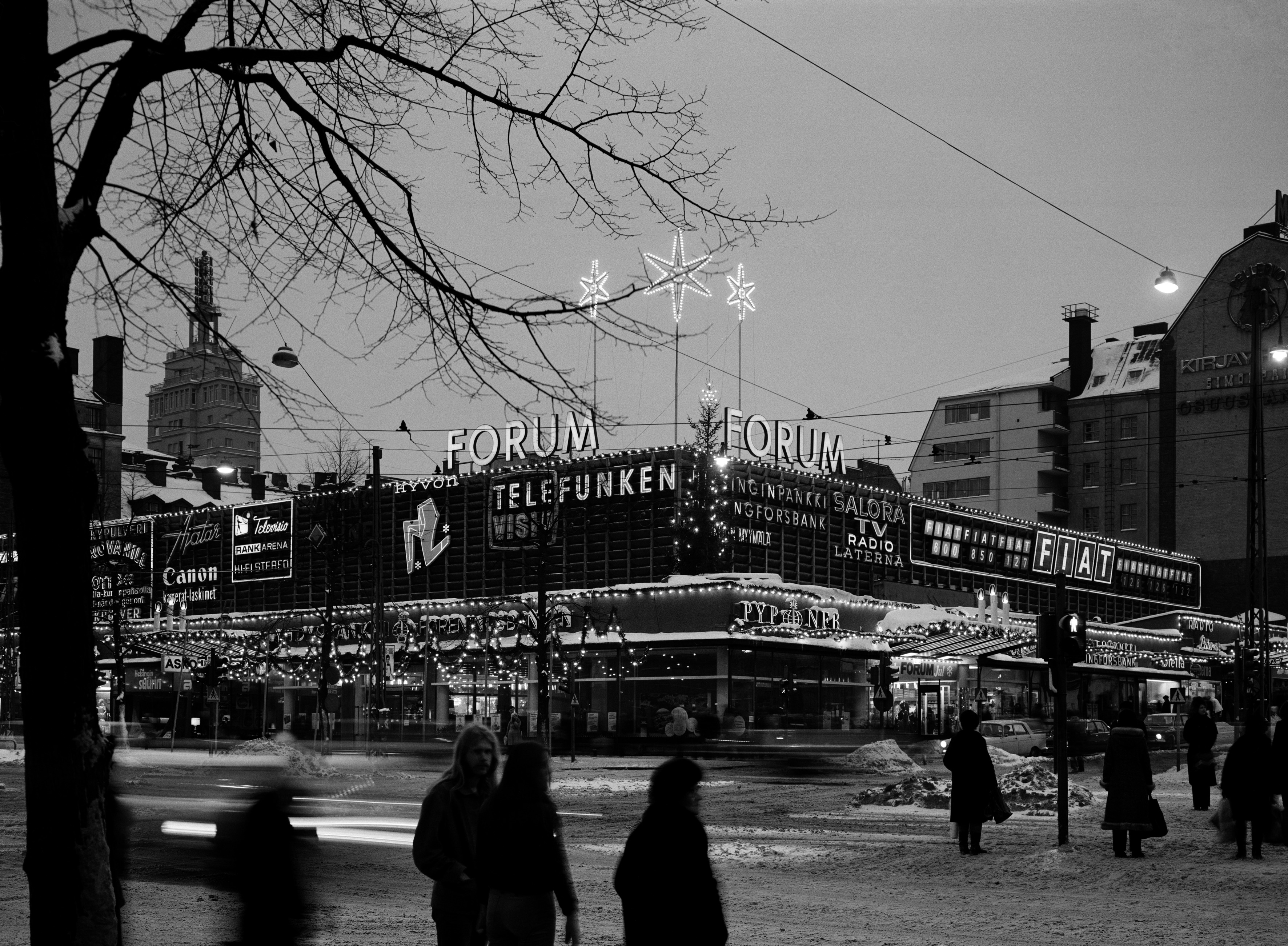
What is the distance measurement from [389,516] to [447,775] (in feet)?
181

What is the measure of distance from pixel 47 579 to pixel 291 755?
27072 mm

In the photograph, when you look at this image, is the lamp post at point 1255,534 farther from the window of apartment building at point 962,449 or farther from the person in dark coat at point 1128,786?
the window of apartment building at point 962,449

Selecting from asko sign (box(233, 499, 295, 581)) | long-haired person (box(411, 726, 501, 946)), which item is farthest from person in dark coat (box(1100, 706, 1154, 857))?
asko sign (box(233, 499, 295, 581))

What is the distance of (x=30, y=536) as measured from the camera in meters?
7.14

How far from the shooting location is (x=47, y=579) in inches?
280

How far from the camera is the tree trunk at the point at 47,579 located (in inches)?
278

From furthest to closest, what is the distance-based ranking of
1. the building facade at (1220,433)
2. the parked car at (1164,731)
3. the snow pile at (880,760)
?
the building facade at (1220,433)
the parked car at (1164,731)
the snow pile at (880,760)

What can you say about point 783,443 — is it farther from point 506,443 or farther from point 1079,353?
point 1079,353

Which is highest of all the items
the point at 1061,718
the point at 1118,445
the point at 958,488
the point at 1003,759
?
the point at 1118,445

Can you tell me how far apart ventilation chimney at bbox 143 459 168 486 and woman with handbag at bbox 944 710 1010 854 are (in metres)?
39.4

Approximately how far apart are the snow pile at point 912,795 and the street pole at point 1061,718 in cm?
639

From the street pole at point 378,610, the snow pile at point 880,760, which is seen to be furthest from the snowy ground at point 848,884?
the street pole at point 378,610

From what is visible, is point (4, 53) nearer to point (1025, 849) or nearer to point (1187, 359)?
point (1025, 849)

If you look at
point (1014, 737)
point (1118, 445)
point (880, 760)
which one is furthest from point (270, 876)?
point (1118, 445)
